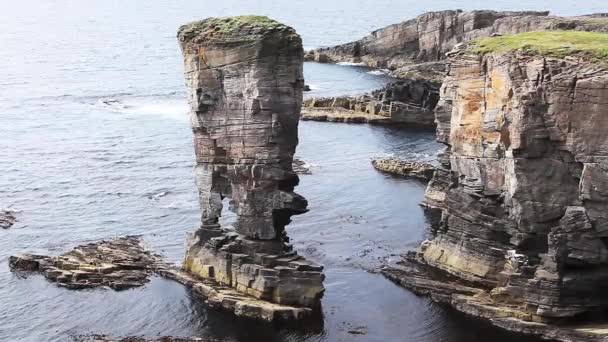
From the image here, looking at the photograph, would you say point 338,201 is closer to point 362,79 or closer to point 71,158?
point 71,158

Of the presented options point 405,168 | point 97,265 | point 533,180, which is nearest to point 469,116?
point 533,180

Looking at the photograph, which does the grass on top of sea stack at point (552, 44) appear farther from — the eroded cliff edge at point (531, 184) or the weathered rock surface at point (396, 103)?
the weathered rock surface at point (396, 103)

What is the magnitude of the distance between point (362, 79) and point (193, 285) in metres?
97.7

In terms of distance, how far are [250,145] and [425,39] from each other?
10402cm

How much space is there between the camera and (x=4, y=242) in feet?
243

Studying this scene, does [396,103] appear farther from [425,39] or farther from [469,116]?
[469,116]

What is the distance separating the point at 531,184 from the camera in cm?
5812

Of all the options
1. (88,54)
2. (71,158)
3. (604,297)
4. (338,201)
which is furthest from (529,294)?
(88,54)

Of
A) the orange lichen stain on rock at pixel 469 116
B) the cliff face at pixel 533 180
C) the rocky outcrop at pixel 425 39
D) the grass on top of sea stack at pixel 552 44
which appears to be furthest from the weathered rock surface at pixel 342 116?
the cliff face at pixel 533 180

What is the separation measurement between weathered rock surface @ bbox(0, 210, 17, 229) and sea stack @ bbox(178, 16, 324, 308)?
72.9ft

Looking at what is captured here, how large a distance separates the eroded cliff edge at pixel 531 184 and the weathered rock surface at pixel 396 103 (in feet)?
182

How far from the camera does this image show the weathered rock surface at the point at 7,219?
257 ft

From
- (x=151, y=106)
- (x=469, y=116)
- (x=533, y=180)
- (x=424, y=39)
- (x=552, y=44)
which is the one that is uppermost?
(x=552, y=44)

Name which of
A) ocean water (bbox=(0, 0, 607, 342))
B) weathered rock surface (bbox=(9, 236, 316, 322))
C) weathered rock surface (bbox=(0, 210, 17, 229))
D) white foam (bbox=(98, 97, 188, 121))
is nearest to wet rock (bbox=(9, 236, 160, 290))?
weathered rock surface (bbox=(9, 236, 316, 322))
